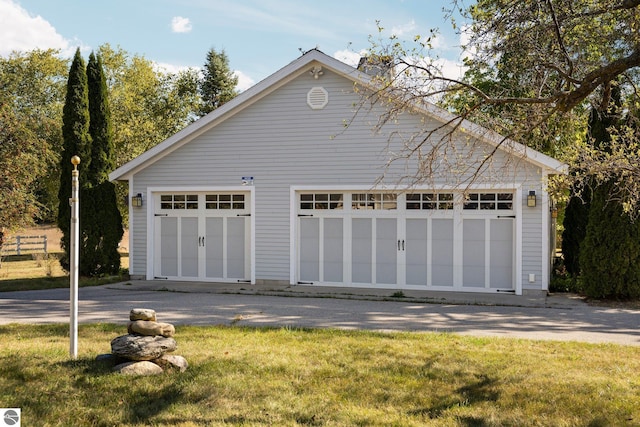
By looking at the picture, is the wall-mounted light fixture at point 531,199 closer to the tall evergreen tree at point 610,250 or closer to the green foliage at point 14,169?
the tall evergreen tree at point 610,250

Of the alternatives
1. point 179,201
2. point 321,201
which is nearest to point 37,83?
point 179,201

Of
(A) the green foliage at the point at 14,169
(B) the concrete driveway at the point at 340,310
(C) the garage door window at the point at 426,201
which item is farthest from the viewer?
(A) the green foliage at the point at 14,169

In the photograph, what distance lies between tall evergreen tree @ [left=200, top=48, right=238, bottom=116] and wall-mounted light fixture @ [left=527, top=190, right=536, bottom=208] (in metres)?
33.3

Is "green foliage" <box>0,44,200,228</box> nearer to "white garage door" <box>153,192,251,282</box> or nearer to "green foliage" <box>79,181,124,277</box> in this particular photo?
"green foliage" <box>79,181,124,277</box>

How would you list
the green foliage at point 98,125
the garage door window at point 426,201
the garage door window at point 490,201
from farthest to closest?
1. the green foliage at point 98,125
2. the garage door window at point 426,201
3. the garage door window at point 490,201

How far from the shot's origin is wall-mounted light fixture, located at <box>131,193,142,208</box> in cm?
1603

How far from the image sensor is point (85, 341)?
792 cm

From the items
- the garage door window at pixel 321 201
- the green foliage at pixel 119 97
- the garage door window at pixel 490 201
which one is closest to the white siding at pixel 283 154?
the garage door window at pixel 321 201

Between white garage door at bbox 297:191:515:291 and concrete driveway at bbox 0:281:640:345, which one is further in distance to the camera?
white garage door at bbox 297:191:515:291

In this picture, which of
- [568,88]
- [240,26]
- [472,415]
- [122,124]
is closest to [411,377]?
[472,415]

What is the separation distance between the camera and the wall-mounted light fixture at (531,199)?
518 inches

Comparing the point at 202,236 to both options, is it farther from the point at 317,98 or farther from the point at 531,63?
the point at 531,63

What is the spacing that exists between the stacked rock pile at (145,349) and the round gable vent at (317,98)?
29.9 feet

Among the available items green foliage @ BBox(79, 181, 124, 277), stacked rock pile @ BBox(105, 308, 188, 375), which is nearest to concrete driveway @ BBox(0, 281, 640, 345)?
green foliage @ BBox(79, 181, 124, 277)
